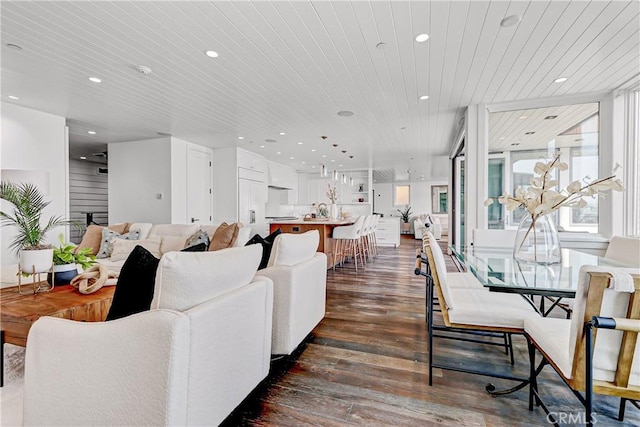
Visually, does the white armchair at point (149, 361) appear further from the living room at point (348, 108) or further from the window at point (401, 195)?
the window at point (401, 195)

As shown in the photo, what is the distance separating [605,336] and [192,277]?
5.31 ft

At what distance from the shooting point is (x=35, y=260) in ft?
6.47

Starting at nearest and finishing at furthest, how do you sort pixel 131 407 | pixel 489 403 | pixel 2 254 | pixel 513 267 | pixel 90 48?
1. pixel 131 407
2. pixel 489 403
3. pixel 513 267
4. pixel 90 48
5. pixel 2 254

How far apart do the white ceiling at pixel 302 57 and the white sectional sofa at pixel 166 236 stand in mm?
1769

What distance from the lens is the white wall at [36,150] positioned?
3.93 m

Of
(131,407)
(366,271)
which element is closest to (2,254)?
(131,407)

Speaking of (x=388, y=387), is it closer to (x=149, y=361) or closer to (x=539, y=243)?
(x=149, y=361)

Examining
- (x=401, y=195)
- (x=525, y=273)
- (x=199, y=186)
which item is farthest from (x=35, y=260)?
(x=401, y=195)

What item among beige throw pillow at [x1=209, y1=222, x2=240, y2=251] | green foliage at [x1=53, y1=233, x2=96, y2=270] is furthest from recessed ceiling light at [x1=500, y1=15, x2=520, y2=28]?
green foliage at [x1=53, y1=233, x2=96, y2=270]

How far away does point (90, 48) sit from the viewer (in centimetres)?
260

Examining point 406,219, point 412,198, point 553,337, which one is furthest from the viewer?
point 412,198

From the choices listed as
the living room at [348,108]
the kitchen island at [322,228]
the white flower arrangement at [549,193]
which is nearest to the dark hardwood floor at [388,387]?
the living room at [348,108]

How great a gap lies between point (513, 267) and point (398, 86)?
245cm

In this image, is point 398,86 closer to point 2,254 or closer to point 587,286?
point 587,286
